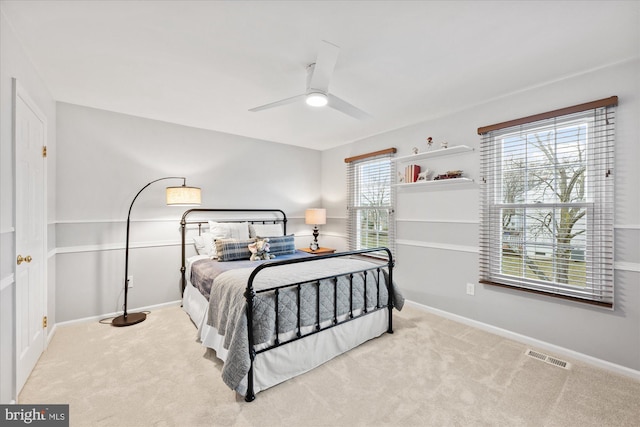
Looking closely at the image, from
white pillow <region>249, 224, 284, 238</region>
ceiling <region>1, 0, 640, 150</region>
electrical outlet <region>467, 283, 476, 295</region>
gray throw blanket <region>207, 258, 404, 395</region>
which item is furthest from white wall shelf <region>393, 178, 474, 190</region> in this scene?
white pillow <region>249, 224, 284, 238</region>

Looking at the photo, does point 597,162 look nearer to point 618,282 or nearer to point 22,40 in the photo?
point 618,282

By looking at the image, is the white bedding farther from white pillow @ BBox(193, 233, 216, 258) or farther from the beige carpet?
white pillow @ BBox(193, 233, 216, 258)

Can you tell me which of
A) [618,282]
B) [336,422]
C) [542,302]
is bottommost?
[336,422]

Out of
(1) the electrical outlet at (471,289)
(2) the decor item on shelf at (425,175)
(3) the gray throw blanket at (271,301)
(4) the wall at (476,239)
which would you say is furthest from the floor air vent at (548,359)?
(2) the decor item on shelf at (425,175)

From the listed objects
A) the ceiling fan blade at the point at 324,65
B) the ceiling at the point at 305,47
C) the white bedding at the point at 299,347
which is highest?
the ceiling at the point at 305,47

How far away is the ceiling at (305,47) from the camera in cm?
168

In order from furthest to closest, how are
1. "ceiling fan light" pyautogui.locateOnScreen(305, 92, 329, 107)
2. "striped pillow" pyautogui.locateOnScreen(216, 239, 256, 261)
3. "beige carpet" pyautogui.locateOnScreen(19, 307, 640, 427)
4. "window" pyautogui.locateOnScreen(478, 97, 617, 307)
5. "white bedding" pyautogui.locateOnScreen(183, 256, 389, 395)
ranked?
"striped pillow" pyautogui.locateOnScreen(216, 239, 256, 261) → "window" pyautogui.locateOnScreen(478, 97, 617, 307) → "ceiling fan light" pyautogui.locateOnScreen(305, 92, 329, 107) → "white bedding" pyautogui.locateOnScreen(183, 256, 389, 395) → "beige carpet" pyautogui.locateOnScreen(19, 307, 640, 427)

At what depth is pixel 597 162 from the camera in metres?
2.37

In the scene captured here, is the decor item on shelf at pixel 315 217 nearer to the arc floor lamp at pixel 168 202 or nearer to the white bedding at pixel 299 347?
the arc floor lamp at pixel 168 202

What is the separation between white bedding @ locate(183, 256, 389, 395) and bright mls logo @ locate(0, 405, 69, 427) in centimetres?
97

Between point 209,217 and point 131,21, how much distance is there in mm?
2680

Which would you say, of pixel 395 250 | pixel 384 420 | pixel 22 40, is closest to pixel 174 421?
pixel 384 420

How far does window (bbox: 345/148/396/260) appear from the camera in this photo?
4125 millimetres

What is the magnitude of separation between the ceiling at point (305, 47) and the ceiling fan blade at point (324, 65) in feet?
0.49
